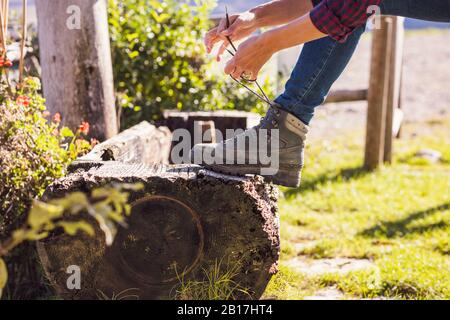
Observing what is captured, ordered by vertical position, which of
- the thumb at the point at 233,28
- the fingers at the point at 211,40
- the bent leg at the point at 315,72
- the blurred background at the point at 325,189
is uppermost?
the thumb at the point at 233,28

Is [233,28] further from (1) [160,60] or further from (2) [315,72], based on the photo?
(1) [160,60]

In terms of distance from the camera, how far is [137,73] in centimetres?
436

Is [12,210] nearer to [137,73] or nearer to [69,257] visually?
[69,257]

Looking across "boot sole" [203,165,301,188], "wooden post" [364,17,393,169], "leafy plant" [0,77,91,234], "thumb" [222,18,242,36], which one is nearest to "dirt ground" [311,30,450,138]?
"wooden post" [364,17,393,169]

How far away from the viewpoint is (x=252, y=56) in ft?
A: 6.78

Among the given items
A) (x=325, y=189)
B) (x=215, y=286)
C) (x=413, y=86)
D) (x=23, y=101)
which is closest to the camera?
(x=215, y=286)

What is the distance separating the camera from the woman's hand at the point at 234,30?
2.29 m

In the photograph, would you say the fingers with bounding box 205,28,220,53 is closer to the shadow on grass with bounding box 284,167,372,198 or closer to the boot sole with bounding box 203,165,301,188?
the boot sole with bounding box 203,165,301,188

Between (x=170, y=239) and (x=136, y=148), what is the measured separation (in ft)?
3.15

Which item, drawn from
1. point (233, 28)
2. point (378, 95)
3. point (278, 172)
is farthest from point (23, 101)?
point (378, 95)

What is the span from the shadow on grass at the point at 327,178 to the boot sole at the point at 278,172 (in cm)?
199

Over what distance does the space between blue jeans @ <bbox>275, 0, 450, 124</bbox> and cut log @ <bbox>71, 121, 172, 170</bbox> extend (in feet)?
2.34

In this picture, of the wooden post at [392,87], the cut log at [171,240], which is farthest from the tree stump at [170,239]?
the wooden post at [392,87]

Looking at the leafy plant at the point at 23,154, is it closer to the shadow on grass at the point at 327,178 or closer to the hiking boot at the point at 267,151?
the hiking boot at the point at 267,151
